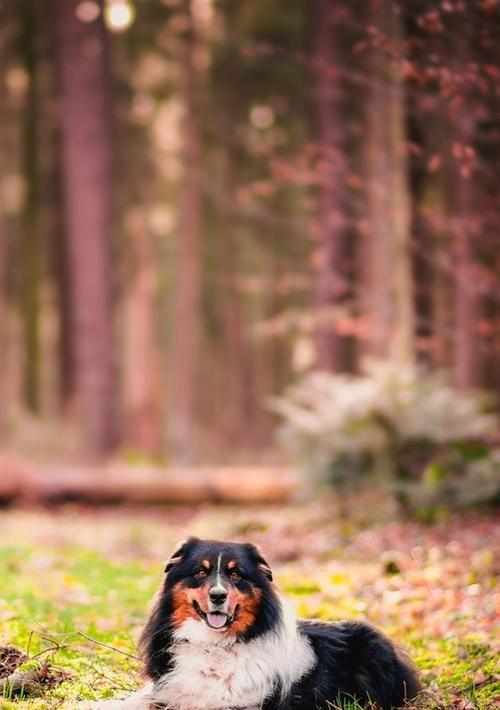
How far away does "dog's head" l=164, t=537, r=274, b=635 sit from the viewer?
4.52 meters

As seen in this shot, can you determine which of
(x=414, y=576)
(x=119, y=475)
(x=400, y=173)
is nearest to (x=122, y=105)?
(x=400, y=173)

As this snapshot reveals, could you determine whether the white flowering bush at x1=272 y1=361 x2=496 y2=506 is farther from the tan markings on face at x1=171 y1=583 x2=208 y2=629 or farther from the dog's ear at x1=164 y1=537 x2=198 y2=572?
the tan markings on face at x1=171 y1=583 x2=208 y2=629

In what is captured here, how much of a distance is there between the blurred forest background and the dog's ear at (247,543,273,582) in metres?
4.64

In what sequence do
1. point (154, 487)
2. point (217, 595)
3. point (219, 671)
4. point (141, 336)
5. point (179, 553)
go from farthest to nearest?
point (141, 336), point (154, 487), point (179, 553), point (219, 671), point (217, 595)

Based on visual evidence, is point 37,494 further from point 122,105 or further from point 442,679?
point 122,105

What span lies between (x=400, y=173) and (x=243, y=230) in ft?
51.5

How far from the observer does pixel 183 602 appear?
4633 millimetres

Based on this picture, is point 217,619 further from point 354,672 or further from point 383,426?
point 383,426

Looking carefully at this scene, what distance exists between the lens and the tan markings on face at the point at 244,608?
180 inches

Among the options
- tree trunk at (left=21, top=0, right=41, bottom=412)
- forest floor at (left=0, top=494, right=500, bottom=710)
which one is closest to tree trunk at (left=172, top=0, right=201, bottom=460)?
tree trunk at (left=21, top=0, right=41, bottom=412)

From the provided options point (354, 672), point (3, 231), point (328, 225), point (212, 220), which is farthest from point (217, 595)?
point (212, 220)

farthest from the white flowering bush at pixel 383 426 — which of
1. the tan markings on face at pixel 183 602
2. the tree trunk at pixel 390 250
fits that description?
the tan markings on face at pixel 183 602

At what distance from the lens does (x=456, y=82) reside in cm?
718

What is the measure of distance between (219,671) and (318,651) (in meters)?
0.59
